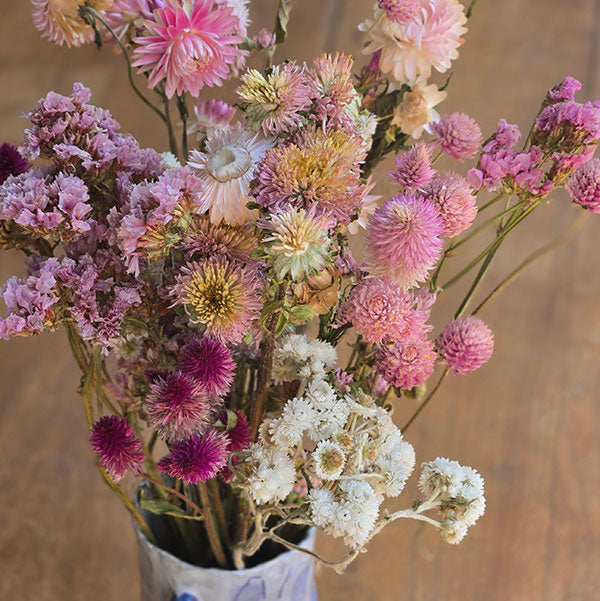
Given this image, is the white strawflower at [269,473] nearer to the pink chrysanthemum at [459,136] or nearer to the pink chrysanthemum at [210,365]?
the pink chrysanthemum at [210,365]

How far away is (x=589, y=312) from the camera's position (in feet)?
2.92

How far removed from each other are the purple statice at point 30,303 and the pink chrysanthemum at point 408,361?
0.14 m

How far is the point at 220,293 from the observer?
295 millimetres

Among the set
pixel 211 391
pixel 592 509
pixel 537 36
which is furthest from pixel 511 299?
pixel 211 391

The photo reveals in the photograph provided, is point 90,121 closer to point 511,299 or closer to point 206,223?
point 206,223

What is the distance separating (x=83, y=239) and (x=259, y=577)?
19 centimetres

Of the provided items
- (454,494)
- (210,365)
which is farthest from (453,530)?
(210,365)

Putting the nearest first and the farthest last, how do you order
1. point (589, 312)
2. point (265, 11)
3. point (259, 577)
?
point (259, 577) < point (589, 312) < point (265, 11)

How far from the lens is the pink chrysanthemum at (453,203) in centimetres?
32

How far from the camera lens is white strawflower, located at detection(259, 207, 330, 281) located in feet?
0.86

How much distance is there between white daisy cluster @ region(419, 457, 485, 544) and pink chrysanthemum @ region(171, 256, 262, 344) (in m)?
0.11

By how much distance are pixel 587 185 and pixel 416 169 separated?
0.07 metres

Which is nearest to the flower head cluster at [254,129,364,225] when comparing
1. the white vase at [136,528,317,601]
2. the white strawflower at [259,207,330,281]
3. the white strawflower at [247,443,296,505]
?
the white strawflower at [259,207,330,281]

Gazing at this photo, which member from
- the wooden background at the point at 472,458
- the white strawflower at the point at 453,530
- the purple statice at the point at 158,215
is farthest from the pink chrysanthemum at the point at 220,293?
the wooden background at the point at 472,458
